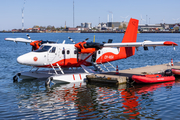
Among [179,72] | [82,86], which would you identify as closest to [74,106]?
[82,86]

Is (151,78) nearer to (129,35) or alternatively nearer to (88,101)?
(129,35)

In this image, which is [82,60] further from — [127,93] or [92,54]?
[127,93]

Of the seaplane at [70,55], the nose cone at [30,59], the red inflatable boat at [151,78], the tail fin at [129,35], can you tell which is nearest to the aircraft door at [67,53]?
the seaplane at [70,55]

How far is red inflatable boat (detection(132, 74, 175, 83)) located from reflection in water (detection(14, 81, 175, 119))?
1.58ft

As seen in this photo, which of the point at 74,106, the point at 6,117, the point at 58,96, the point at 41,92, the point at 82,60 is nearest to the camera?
the point at 6,117

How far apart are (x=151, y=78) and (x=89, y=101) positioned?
8231mm

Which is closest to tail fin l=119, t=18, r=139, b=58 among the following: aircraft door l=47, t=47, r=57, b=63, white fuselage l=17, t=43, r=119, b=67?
white fuselage l=17, t=43, r=119, b=67

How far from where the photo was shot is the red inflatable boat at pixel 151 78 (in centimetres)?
2225

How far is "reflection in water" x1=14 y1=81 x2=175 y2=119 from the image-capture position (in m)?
14.3

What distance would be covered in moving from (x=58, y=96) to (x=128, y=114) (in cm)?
645

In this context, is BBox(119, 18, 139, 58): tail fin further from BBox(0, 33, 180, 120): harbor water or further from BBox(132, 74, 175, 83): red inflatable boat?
BBox(0, 33, 180, 120): harbor water

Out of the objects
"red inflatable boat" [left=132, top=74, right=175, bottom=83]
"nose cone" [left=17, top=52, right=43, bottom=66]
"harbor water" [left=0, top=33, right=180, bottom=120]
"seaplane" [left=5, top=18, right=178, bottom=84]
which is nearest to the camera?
"harbor water" [left=0, top=33, right=180, bottom=120]

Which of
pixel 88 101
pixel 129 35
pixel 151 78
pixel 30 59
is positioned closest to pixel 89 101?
pixel 88 101

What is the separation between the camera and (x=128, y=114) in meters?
14.3
